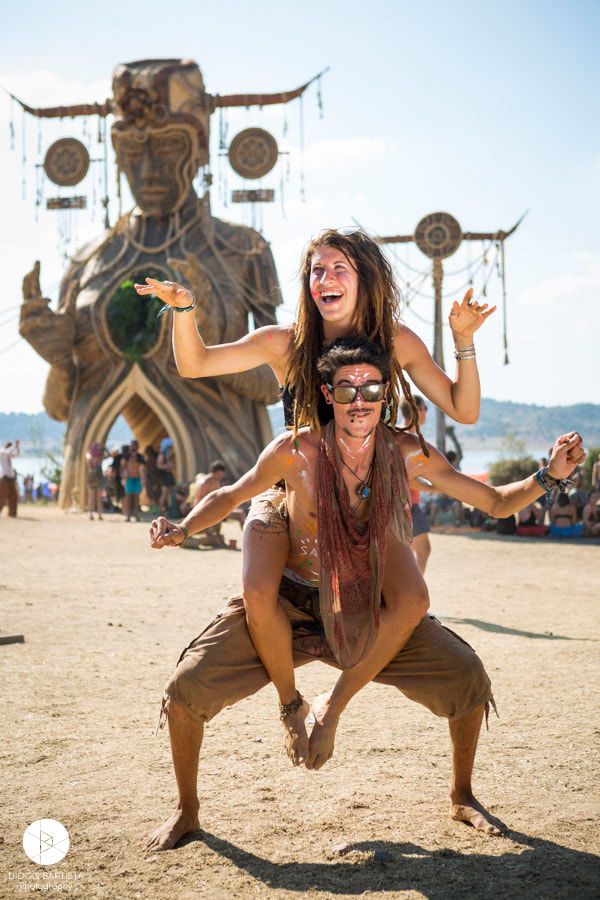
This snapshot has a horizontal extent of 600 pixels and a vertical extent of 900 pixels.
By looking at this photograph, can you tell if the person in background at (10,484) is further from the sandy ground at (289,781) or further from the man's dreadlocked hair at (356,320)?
the man's dreadlocked hair at (356,320)

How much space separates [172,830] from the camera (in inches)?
147

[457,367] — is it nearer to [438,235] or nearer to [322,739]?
[322,739]

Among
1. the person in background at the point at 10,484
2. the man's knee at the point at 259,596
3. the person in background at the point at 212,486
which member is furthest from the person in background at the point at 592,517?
the man's knee at the point at 259,596

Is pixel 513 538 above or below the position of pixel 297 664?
below

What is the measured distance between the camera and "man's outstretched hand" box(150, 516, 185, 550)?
12.5 ft

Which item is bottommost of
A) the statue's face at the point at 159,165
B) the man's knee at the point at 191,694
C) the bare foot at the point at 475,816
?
the bare foot at the point at 475,816

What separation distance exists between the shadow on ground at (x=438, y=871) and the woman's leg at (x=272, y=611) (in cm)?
38

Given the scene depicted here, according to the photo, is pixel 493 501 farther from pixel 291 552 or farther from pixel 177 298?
pixel 177 298

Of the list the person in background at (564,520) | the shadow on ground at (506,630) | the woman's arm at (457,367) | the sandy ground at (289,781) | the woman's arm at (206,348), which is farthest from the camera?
the person in background at (564,520)

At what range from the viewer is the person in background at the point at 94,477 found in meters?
20.6

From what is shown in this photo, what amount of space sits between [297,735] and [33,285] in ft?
61.8

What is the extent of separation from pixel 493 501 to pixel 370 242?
1119 mm

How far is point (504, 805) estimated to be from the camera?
4.09 m

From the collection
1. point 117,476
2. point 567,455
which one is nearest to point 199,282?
point 117,476
